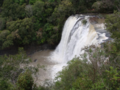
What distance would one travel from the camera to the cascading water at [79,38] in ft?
31.6

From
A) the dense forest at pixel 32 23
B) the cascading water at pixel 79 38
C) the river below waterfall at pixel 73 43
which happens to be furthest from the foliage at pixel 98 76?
the river below waterfall at pixel 73 43

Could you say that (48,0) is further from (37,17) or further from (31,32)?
(31,32)

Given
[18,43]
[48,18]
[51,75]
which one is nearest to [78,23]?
[51,75]

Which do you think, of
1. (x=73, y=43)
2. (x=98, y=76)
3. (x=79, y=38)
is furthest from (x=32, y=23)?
(x=98, y=76)

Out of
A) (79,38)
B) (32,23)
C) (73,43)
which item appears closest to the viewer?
(79,38)

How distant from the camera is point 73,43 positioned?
13.2m

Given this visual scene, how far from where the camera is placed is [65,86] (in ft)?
18.9

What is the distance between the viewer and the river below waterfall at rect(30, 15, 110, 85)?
9.86m

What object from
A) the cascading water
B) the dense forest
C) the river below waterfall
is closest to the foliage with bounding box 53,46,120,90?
the dense forest

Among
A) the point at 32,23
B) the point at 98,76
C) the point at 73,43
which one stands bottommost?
the point at 73,43

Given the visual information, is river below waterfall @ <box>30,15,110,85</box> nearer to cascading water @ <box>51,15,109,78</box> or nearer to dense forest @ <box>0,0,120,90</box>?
cascading water @ <box>51,15,109,78</box>

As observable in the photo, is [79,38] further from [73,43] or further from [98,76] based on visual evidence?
[98,76]

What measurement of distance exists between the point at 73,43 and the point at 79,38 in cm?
116

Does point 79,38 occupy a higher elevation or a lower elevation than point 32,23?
lower
